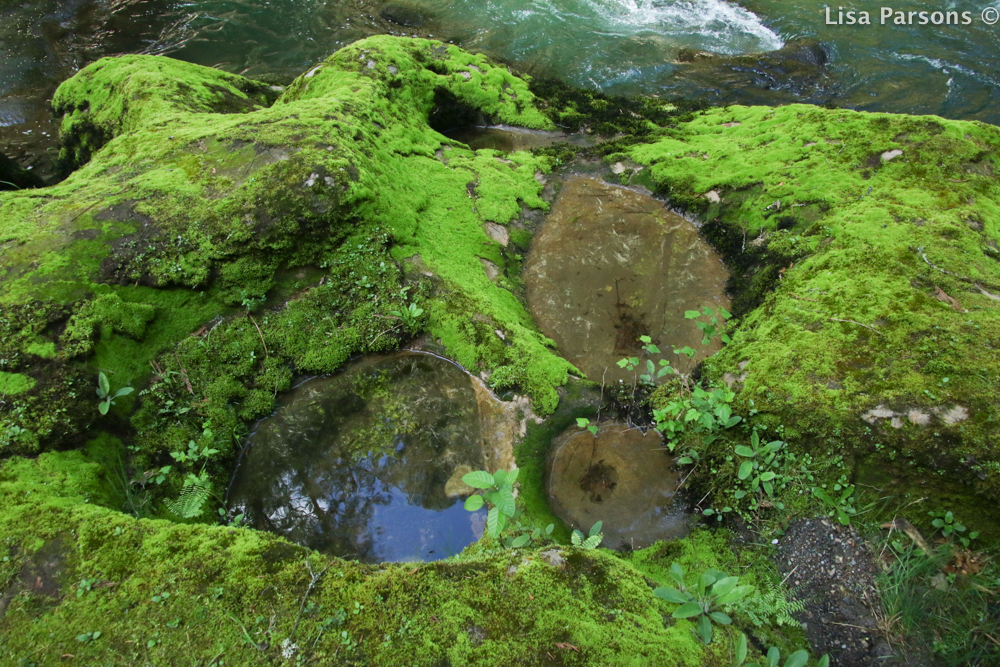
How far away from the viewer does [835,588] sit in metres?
3.59

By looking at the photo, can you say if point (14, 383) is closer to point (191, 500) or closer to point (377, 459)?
point (191, 500)

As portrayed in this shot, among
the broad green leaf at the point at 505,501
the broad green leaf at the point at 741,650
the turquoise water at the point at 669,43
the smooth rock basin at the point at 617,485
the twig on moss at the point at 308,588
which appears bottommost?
the smooth rock basin at the point at 617,485

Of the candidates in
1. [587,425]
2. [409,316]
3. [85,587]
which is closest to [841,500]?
[587,425]

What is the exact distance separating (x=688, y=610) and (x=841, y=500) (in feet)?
6.19

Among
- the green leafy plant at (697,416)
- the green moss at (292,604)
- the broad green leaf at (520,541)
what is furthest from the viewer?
the green leafy plant at (697,416)

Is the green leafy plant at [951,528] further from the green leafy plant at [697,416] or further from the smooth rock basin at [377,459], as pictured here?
the smooth rock basin at [377,459]

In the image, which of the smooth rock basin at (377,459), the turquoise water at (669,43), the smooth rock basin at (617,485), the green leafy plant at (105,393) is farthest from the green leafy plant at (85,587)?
the turquoise water at (669,43)

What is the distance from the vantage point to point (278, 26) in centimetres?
1367

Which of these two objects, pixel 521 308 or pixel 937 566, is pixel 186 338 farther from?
pixel 937 566

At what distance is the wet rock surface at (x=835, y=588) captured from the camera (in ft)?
10.9

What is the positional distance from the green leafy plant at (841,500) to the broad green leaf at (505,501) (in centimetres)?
246

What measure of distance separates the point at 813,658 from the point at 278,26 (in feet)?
54.3

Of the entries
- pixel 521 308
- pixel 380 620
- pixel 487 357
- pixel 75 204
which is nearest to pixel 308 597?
pixel 380 620

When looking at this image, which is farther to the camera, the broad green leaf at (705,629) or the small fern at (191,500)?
the small fern at (191,500)
